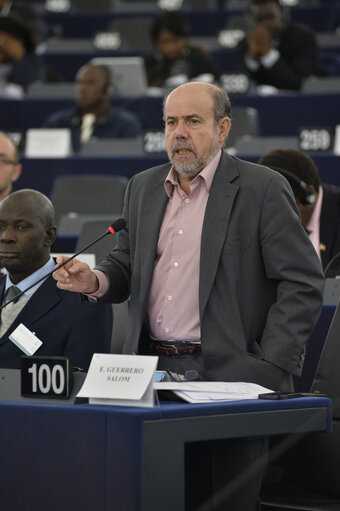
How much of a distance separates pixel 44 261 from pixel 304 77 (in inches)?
232

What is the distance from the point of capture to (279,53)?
8.95 metres

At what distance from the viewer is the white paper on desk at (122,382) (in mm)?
2199

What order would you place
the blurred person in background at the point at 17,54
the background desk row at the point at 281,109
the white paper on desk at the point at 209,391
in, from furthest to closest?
1. the blurred person in background at the point at 17,54
2. the background desk row at the point at 281,109
3. the white paper on desk at the point at 209,391

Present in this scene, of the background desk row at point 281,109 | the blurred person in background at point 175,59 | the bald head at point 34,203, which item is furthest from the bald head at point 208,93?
the blurred person in background at point 175,59

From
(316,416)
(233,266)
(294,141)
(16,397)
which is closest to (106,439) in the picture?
(16,397)

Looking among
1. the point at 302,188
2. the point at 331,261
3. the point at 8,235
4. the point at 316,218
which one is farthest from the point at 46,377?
the point at 316,218

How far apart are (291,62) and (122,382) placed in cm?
712

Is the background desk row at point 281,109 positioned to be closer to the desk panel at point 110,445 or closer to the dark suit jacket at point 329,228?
the dark suit jacket at point 329,228

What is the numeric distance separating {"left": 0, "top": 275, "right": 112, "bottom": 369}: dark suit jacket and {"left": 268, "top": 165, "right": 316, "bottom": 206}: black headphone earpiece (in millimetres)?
905

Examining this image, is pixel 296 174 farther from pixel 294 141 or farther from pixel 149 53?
pixel 149 53

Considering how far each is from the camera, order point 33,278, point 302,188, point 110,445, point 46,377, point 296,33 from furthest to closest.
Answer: point 296,33 → point 302,188 → point 33,278 → point 46,377 → point 110,445

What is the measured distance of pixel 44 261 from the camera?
11.2 feet

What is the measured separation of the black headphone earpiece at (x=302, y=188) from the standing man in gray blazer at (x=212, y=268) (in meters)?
0.82

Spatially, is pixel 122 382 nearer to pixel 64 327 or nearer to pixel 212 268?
pixel 212 268
